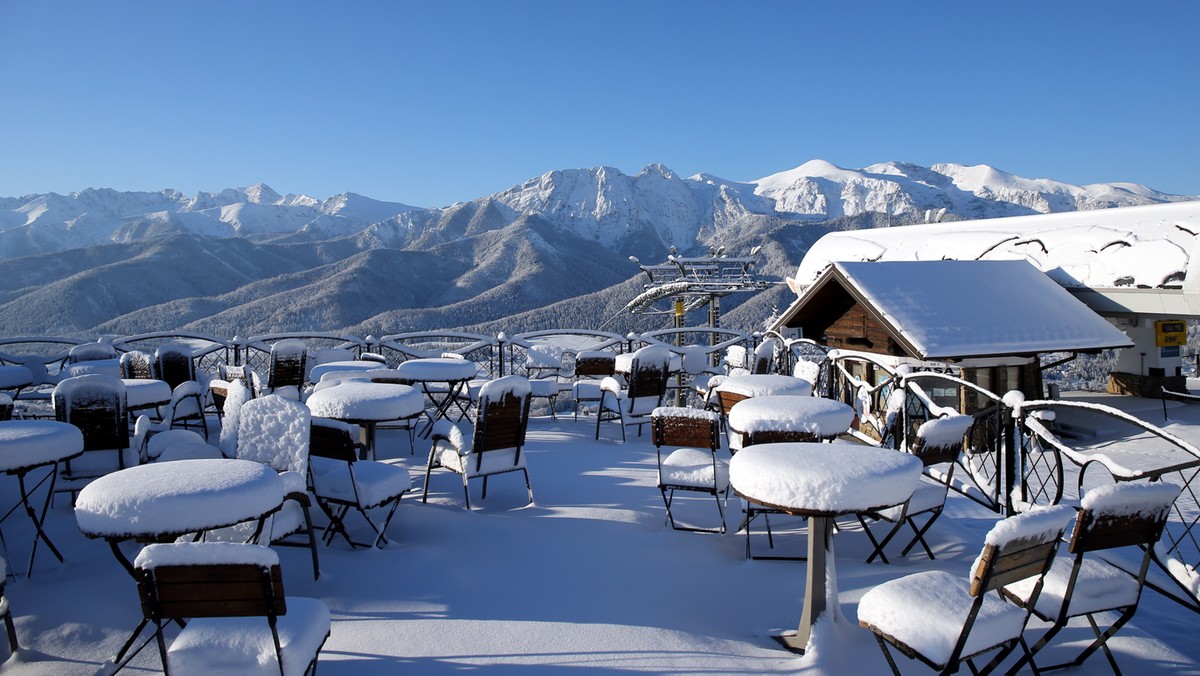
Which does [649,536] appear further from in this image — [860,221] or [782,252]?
[860,221]

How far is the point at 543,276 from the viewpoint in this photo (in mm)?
85750

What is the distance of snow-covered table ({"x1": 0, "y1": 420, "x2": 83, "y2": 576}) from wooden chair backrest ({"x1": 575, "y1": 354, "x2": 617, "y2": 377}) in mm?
5449

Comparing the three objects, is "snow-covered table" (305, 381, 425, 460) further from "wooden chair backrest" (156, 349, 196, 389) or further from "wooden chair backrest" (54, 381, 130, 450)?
"wooden chair backrest" (156, 349, 196, 389)

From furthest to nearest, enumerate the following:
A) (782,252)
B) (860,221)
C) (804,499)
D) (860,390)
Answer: (860,221) < (782,252) < (860,390) < (804,499)

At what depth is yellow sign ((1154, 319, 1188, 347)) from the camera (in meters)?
13.7

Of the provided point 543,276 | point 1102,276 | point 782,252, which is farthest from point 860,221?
point 1102,276

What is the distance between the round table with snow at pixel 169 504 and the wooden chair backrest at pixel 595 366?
5821mm

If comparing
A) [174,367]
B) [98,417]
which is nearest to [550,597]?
[98,417]

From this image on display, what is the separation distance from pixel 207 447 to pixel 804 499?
3454 millimetres

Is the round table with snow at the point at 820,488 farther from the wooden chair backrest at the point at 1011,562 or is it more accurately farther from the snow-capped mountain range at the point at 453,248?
the snow-capped mountain range at the point at 453,248

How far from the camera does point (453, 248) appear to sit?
10025 cm

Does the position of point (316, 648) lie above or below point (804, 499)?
below

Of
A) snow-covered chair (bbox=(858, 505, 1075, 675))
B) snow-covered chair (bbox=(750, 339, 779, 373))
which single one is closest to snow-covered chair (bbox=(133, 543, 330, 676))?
snow-covered chair (bbox=(858, 505, 1075, 675))

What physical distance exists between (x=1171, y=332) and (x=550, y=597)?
1569cm
